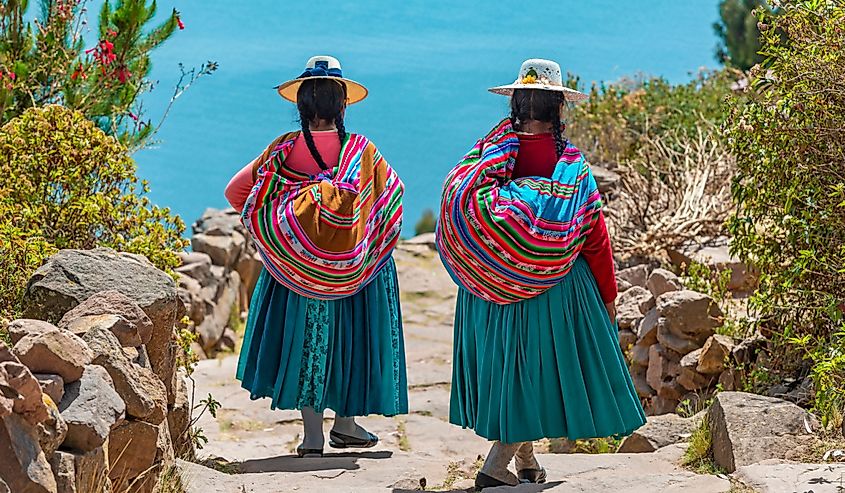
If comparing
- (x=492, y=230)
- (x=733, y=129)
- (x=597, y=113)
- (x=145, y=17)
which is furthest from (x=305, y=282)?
(x=597, y=113)

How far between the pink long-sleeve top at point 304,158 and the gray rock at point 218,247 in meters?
5.44

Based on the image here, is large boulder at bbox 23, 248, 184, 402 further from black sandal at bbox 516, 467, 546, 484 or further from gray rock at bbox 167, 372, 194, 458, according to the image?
black sandal at bbox 516, 467, 546, 484

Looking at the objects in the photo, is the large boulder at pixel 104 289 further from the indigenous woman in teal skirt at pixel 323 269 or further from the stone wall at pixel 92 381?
the indigenous woman in teal skirt at pixel 323 269

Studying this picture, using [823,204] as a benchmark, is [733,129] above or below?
above

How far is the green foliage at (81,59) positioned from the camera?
6.62 m

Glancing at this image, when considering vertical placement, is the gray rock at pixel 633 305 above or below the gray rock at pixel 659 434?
above

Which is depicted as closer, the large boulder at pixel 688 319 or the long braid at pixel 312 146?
the long braid at pixel 312 146

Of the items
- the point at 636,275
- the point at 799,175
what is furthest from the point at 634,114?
the point at 799,175

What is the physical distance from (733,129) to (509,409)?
2160 mm

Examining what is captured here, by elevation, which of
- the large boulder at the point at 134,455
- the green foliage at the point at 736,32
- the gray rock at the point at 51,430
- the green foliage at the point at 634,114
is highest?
the green foliage at the point at 736,32

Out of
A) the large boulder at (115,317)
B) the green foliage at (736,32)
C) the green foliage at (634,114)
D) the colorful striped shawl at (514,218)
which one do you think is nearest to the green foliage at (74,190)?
the large boulder at (115,317)

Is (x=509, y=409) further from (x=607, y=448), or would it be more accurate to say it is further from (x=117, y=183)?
(x=117, y=183)

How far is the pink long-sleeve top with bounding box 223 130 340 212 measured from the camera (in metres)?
4.98

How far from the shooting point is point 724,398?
15.0 ft
